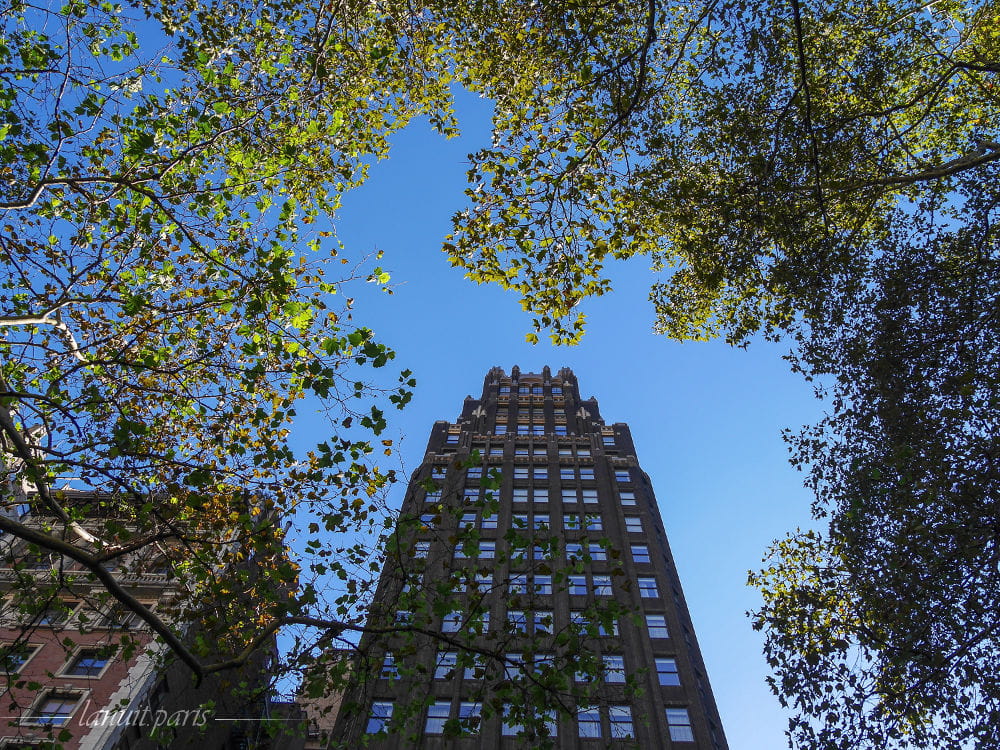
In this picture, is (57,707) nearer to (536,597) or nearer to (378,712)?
(378,712)

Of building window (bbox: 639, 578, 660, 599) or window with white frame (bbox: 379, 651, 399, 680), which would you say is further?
building window (bbox: 639, 578, 660, 599)

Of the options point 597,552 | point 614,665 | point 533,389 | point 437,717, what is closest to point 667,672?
point 614,665

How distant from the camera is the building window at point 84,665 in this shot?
25578 mm

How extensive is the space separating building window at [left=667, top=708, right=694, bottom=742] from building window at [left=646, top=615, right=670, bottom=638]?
4391 mm

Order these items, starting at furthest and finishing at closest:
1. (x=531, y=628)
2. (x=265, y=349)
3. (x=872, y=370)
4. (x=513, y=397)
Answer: (x=513, y=397), (x=531, y=628), (x=872, y=370), (x=265, y=349)

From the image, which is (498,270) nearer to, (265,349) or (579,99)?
(579,99)

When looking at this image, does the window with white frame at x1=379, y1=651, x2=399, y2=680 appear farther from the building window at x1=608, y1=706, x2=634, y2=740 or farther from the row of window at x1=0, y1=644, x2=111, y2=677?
the row of window at x1=0, y1=644, x2=111, y2=677

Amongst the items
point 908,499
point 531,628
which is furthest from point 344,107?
point 531,628

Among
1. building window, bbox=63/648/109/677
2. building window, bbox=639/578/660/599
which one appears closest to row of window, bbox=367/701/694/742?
building window, bbox=639/578/660/599

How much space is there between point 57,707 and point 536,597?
71.5 ft

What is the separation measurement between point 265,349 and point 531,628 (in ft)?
78.8

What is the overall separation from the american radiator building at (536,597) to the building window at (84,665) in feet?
33.9

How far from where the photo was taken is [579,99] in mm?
13898

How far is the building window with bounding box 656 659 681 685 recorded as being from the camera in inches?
1220
